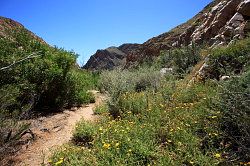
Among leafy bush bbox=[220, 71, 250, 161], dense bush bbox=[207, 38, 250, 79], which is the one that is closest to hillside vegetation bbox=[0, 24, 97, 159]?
dense bush bbox=[207, 38, 250, 79]

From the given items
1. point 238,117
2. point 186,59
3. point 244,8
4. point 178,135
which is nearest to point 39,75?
point 178,135

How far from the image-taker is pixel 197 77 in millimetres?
9867

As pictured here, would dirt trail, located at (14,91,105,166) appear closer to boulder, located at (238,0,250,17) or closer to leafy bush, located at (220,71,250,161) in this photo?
leafy bush, located at (220,71,250,161)

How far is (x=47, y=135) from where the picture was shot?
746 cm

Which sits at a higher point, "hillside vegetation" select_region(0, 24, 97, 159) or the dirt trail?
"hillside vegetation" select_region(0, 24, 97, 159)

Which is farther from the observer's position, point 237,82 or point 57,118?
point 57,118

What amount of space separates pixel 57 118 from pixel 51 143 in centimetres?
229

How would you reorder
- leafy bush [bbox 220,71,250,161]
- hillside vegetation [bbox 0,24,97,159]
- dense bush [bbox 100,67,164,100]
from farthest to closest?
dense bush [bbox 100,67,164,100], hillside vegetation [bbox 0,24,97,159], leafy bush [bbox 220,71,250,161]

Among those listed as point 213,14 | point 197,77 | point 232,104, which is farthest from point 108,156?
point 213,14

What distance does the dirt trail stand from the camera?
5.90m

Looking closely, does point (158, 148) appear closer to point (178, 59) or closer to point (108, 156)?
point (108, 156)

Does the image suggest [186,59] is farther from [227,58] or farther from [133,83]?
[227,58]

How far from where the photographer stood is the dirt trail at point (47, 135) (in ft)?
19.4

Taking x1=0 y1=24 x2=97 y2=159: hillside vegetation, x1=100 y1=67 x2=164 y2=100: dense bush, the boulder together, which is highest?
the boulder
